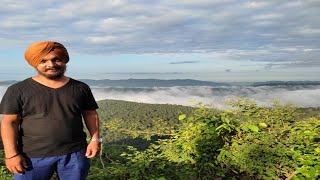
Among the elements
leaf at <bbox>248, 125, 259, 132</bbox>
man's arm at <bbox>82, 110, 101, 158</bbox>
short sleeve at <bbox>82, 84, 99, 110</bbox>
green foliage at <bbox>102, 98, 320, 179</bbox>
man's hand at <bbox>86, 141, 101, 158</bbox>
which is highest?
short sleeve at <bbox>82, 84, 99, 110</bbox>

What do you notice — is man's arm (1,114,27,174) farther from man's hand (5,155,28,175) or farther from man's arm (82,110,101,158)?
man's arm (82,110,101,158)

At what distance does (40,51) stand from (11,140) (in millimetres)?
975

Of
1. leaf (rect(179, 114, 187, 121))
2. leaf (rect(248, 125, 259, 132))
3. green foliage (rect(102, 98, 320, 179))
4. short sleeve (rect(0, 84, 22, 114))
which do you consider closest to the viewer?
short sleeve (rect(0, 84, 22, 114))

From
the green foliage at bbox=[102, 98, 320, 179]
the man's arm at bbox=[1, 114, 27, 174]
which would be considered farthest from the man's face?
the green foliage at bbox=[102, 98, 320, 179]

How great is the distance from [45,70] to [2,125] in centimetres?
72

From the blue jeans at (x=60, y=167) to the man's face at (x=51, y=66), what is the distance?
0.88m

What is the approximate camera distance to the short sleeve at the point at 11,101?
3.73 m

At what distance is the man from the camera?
378cm

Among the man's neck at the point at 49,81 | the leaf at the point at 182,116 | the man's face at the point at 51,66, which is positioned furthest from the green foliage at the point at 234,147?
the man's face at the point at 51,66

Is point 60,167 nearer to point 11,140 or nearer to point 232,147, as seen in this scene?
point 11,140

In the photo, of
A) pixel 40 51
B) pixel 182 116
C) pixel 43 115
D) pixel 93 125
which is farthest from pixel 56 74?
pixel 182 116

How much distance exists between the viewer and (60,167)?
4.00m

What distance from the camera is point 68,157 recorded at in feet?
13.1

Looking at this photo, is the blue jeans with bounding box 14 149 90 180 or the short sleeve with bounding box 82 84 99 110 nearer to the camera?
the blue jeans with bounding box 14 149 90 180
